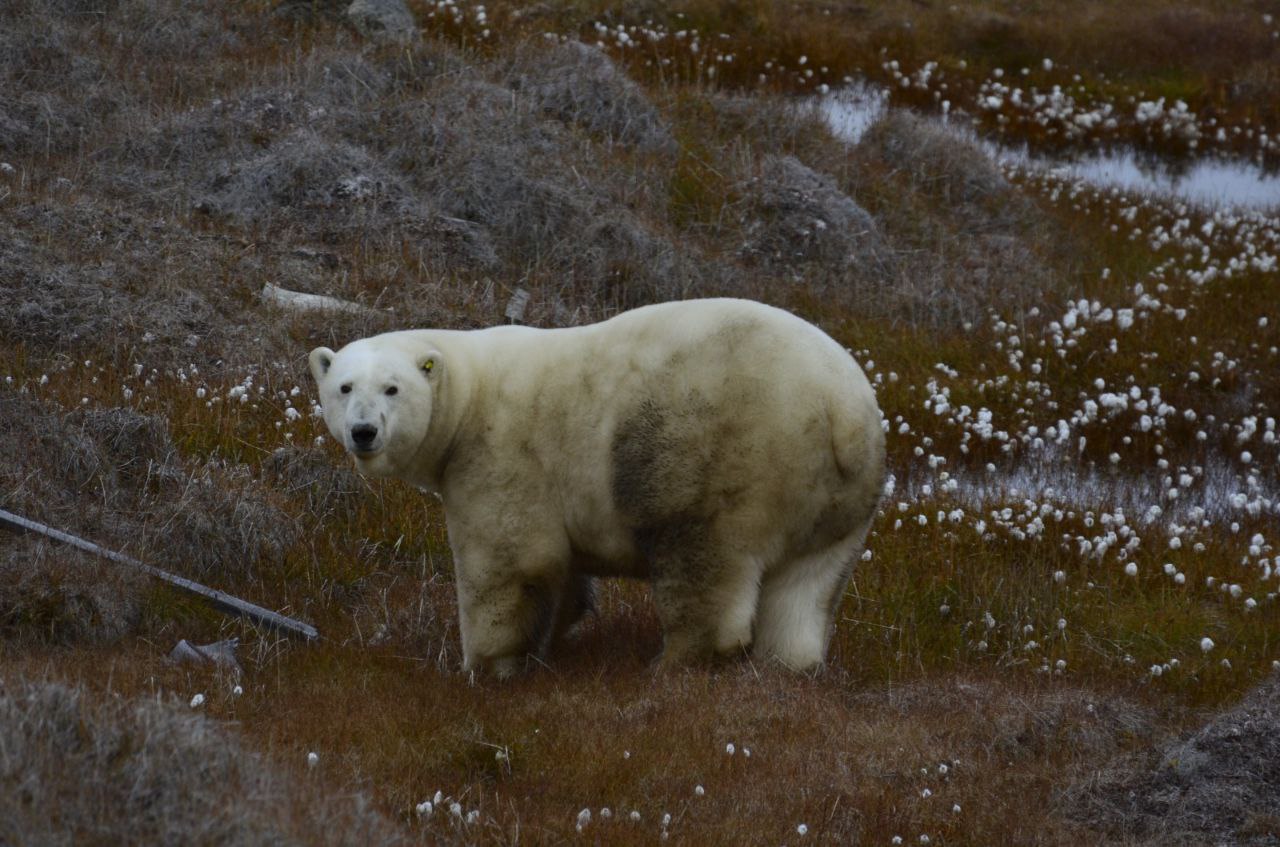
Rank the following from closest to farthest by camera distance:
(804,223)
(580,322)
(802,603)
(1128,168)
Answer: (802,603) < (580,322) < (804,223) < (1128,168)

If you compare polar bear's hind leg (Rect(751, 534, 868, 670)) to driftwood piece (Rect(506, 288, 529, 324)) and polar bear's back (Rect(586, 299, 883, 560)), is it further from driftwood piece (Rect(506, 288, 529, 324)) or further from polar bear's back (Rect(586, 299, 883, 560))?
driftwood piece (Rect(506, 288, 529, 324))

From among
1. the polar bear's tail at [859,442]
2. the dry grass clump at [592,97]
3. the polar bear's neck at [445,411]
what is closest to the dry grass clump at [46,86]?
the dry grass clump at [592,97]

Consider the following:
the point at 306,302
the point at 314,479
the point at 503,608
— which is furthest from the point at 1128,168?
the point at 503,608

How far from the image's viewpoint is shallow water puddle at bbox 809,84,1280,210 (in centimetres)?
2172

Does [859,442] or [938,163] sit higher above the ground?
[859,442]

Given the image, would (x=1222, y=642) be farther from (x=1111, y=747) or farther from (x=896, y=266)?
(x=896, y=266)

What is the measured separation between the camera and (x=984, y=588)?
956 centimetres

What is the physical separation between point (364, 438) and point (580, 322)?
7.38 metres

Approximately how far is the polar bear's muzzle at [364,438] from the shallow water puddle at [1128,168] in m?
14.8

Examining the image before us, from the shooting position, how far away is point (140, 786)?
4527mm

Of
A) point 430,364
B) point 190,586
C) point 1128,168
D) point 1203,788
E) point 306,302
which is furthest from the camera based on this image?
point 1128,168

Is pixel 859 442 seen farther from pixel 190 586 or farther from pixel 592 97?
pixel 592 97

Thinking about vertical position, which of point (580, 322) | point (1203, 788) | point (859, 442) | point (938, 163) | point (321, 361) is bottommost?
point (580, 322)

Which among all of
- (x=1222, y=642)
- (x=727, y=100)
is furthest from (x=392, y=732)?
(x=727, y=100)
